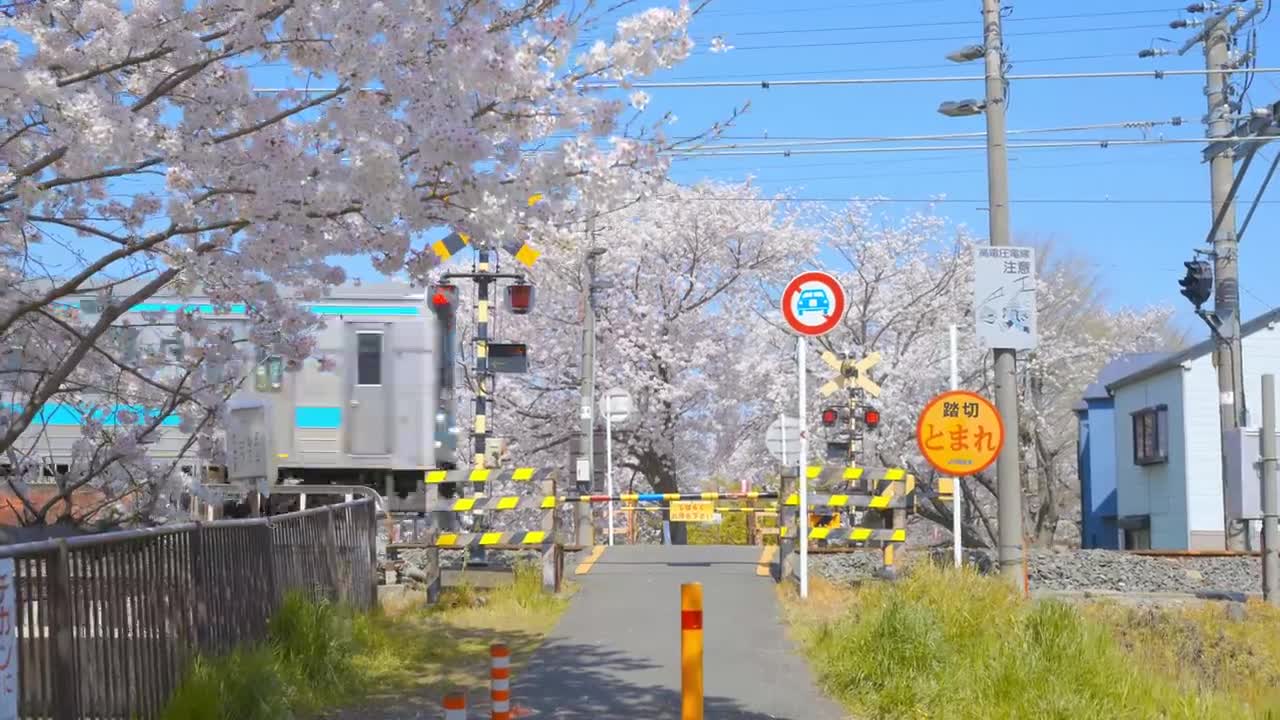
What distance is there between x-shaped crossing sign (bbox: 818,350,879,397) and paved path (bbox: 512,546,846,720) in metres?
3.65

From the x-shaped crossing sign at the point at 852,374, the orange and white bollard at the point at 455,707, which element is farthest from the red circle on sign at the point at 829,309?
the orange and white bollard at the point at 455,707

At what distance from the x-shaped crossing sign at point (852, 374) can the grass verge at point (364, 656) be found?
644 cm

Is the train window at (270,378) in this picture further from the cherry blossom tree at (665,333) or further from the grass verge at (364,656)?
the cherry blossom tree at (665,333)

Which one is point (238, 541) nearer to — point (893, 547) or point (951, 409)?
point (951, 409)

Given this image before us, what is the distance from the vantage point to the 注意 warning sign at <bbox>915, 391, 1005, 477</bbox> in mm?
12820

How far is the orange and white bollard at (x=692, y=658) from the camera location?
281 inches

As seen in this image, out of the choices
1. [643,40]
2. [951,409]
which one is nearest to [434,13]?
[643,40]

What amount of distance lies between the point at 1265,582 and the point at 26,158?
1339 centimetres

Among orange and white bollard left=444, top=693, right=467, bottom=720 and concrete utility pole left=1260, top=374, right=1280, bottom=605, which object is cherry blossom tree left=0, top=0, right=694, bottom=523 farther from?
concrete utility pole left=1260, top=374, right=1280, bottom=605

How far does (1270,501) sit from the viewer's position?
15594mm

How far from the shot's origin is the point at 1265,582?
53.8 ft

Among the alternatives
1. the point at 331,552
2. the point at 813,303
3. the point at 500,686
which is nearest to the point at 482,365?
the point at 813,303

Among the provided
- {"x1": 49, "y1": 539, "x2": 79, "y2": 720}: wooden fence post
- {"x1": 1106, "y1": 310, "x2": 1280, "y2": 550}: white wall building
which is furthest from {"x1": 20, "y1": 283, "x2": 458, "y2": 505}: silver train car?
{"x1": 1106, "y1": 310, "x2": 1280, "y2": 550}: white wall building

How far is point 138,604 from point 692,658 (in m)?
2.90
